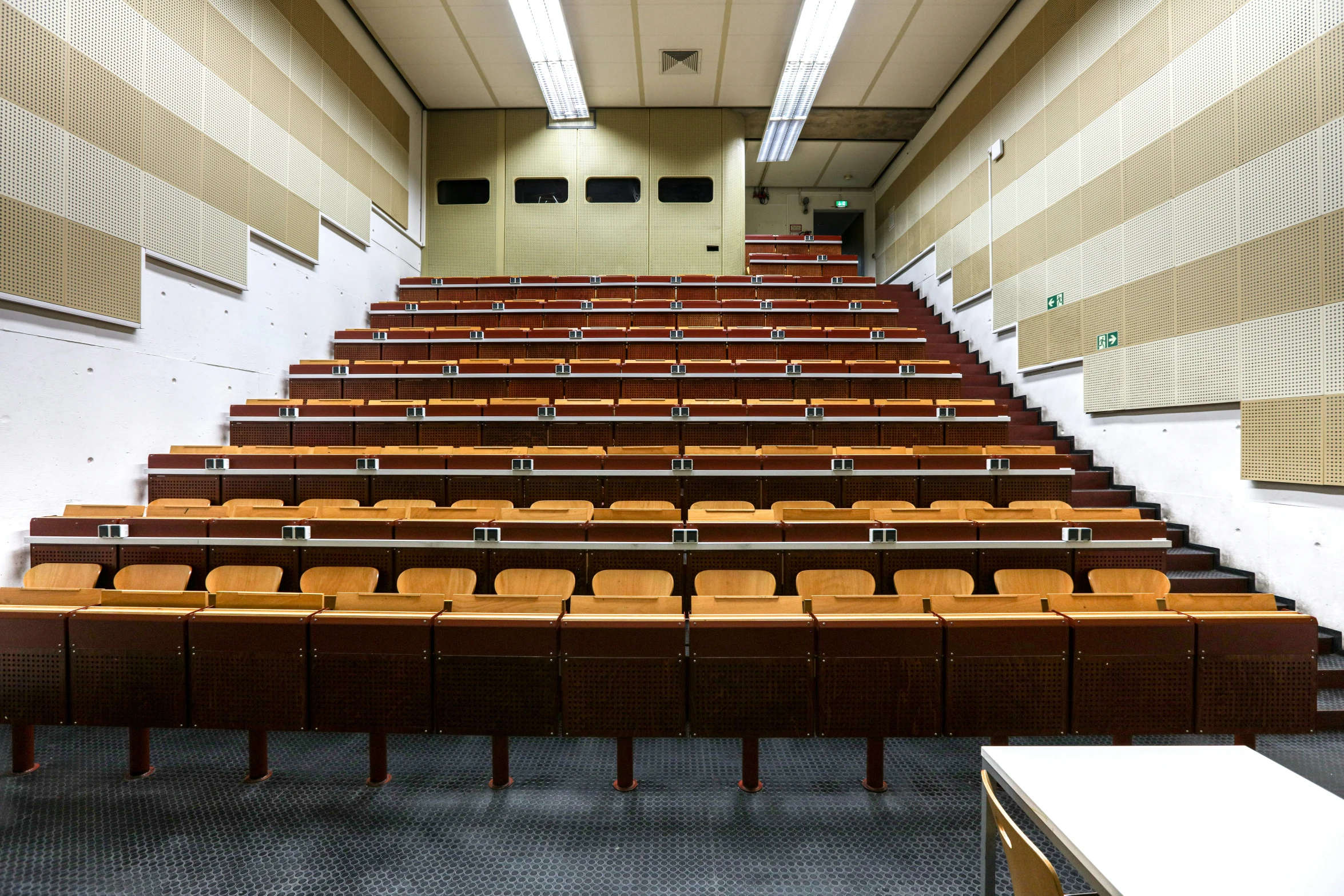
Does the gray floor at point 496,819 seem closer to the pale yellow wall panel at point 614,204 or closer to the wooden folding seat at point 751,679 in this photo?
the wooden folding seat at point 751,679

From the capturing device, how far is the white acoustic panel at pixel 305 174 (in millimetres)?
4371

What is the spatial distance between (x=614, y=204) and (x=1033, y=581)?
230 inches

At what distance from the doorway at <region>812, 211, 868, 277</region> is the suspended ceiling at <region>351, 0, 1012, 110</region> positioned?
8.15 ft

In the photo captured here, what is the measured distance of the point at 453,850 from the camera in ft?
4.99

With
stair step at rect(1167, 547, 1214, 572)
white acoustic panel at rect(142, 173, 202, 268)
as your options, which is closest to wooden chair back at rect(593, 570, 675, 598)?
stair step at rect(1167, 547, 1214, 572)

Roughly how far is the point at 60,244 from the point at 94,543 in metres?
1.41

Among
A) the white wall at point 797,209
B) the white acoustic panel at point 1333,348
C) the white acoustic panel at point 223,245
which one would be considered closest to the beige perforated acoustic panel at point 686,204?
the white wall at point 797,209

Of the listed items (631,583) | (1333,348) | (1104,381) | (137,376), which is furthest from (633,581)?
(1104,381)

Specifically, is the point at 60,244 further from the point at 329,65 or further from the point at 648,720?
the point at 648,720

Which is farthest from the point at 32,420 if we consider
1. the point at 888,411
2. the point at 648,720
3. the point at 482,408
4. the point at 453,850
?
the point at 888,411

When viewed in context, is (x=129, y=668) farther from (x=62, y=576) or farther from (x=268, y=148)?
(x=268, y=148)

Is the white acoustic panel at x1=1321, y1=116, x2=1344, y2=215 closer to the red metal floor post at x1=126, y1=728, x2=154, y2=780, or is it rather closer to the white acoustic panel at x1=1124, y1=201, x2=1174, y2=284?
the white acoustic panel at x1=1124, y1=201, x2=1174, y2=284

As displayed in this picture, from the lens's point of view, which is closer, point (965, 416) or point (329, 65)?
point (965, 416)

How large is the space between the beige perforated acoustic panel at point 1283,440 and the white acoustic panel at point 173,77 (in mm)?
5775
